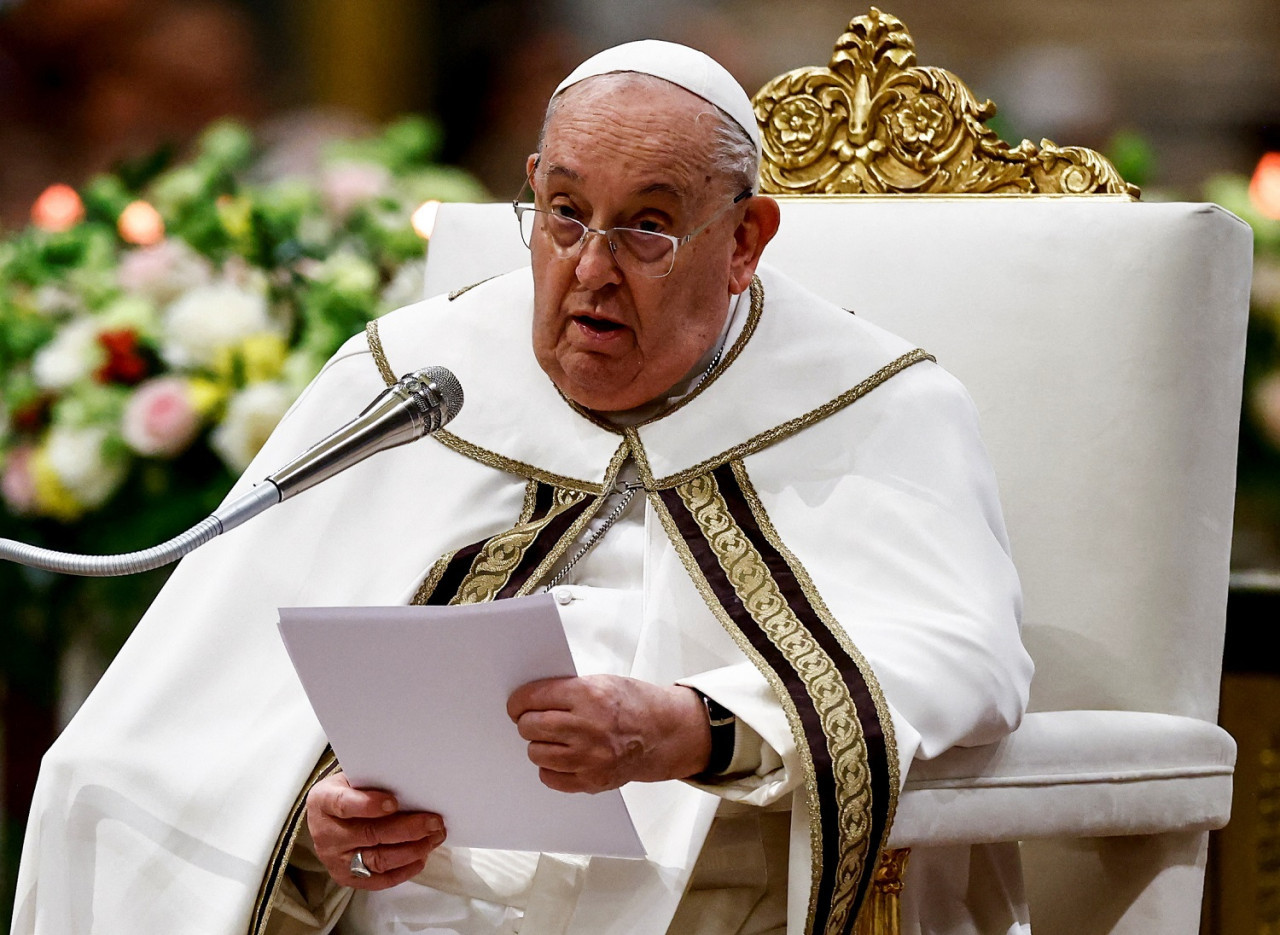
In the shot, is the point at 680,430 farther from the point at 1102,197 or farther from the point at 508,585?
the point at 1102,197

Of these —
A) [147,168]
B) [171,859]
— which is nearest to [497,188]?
[147,168]

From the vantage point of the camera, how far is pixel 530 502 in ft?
7.88

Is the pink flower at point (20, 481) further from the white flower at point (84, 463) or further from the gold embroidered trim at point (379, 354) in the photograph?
the gold embroidered trim at point (379, 354)

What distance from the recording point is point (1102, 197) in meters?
2.72

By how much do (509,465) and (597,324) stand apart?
0.90 ft

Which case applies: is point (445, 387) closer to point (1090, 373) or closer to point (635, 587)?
point (635, 587)

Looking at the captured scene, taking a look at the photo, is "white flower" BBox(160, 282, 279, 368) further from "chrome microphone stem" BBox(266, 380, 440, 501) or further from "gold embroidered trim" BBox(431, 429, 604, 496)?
"chrome microphone stem" BBox(266, 380, 440, 501)

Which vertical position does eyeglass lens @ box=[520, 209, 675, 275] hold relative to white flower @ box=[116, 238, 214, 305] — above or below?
above

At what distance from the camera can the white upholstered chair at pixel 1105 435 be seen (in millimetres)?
2445

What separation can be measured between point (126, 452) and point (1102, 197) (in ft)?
5.92

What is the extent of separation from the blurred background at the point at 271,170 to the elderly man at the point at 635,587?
2.07 feet

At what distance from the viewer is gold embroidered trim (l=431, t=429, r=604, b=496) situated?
7.79 feet

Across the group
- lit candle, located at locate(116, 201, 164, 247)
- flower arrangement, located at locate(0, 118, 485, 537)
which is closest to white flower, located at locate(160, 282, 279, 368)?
flower arrangement, located at locate(0, 118, 485, 537)

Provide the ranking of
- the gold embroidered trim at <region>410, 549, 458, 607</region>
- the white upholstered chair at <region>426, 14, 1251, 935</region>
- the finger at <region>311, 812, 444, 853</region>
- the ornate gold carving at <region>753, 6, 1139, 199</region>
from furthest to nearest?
1. the ornate gold carving at <region>753, 6, 1139, 199</region>
2. the white upholstered chair at <region>426, 14, 1251, 935</region>
3. the gold embroidered trim at <region>410, 549, 458, 607</region>
4. the finger at <region>311, 812, 444, 853</region>
